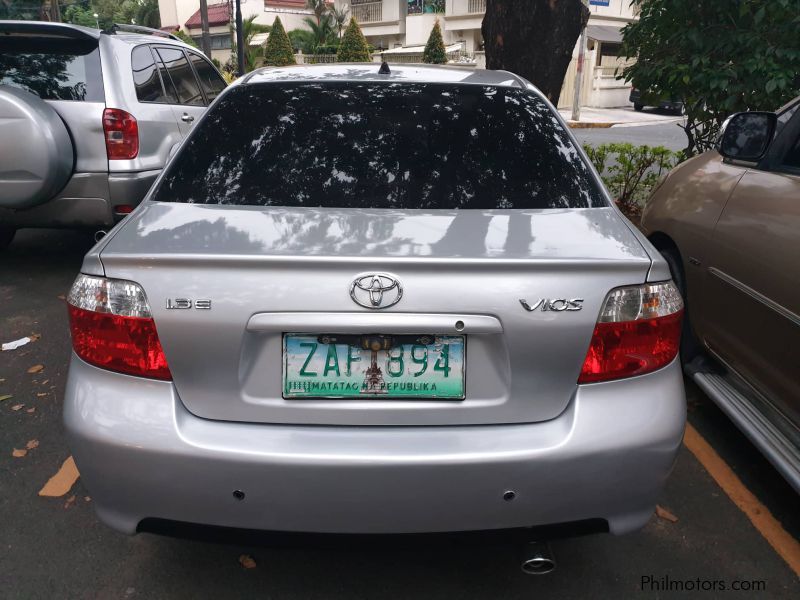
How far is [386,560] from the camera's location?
255 cm

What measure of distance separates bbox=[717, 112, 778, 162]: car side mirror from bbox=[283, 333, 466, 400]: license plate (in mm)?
2143

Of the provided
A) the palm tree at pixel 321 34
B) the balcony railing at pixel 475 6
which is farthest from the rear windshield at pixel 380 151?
the palm tree at pixel 321 34

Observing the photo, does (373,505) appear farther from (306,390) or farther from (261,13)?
(261,13)

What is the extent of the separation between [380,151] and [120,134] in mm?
3573

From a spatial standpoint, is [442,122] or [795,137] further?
[795,137]

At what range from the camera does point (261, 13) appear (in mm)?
49062

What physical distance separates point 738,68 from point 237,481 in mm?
5623

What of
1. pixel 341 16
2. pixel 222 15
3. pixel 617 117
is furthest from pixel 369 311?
pixel 222 15

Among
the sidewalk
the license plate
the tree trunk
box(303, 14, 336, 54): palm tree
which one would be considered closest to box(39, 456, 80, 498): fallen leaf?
the license plate

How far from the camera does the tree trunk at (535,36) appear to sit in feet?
22.3

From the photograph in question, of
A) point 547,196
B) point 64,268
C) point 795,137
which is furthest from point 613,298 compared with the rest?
point 64,268

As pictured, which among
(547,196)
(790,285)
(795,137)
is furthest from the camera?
(795,137)

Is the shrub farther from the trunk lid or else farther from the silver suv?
the trunk lid

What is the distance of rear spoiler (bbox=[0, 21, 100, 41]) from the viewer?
5.45 meters
